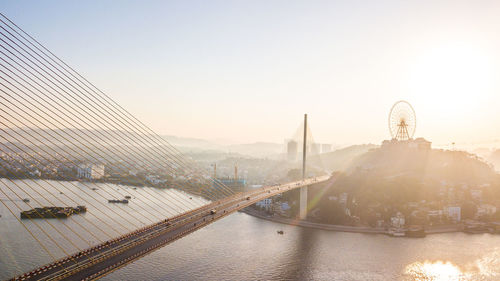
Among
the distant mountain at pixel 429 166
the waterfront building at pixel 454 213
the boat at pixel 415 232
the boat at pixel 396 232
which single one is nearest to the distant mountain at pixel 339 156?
the distant mountain at pixel 429 166

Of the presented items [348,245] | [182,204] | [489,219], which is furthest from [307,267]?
[489,219]

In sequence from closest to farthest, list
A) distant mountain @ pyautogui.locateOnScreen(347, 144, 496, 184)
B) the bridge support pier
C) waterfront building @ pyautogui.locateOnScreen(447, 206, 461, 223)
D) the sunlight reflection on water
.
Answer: the sunlight reflection on water, waterfront building @ pyautogui.locateOnScreen(447, 206, 461, 223), the bridge support pier, distant mountain @ pyautogui.locateOnScreen(347, 144, 496, 184)

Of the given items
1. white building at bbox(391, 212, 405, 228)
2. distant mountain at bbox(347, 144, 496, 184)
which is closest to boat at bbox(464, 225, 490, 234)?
white building at bbox(391, 212, 405, 228)

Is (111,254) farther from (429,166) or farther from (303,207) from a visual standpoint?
(429,166)

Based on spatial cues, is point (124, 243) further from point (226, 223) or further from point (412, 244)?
point (412, 244)

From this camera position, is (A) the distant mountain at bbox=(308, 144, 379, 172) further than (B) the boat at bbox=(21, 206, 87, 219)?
Yes

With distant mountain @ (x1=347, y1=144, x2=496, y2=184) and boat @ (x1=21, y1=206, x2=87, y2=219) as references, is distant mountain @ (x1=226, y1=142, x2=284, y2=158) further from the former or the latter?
boat @ (x1=21, y1=206, x2=87, y2=219)

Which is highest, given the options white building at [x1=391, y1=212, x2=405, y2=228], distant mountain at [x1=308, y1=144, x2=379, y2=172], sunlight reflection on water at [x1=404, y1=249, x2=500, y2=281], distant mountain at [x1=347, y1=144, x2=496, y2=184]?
distant mountain at [x1=308, y1=144, x2=379, y2=172]

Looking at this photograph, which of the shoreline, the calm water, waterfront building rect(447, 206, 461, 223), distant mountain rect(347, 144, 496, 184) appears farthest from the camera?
distant mountain rect(347, 144, 496, 184)
